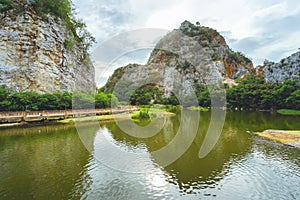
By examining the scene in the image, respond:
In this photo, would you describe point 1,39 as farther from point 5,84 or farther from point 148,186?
point 148,186

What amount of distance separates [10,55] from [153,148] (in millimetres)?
30976

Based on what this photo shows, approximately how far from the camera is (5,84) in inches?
1293

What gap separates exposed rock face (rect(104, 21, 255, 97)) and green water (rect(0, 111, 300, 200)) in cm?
7967

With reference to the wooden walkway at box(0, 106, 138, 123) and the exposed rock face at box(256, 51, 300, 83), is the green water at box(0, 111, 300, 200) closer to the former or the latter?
the wooden walkway at box(0, 106, 138, 123)

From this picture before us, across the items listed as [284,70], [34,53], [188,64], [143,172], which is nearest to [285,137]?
[143,172]

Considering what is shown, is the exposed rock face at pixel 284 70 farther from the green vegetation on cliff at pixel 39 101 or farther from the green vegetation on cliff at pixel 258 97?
the green vegetation on cliff at pixel 39 101

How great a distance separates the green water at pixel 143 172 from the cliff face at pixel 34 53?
20.2m

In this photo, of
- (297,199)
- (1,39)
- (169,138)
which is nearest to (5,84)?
(1,39)

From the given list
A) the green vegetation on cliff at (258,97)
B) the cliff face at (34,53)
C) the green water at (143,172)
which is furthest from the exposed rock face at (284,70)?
the cliff face at (34,53)

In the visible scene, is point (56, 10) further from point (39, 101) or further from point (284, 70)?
point (284, 70)

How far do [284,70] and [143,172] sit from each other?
207ft

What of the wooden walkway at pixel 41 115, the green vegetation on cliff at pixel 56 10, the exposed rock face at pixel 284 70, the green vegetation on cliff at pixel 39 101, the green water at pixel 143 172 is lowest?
the green water at pixel 143 172

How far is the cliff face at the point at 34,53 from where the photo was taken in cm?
3466

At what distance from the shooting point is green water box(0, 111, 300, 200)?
349 inches
